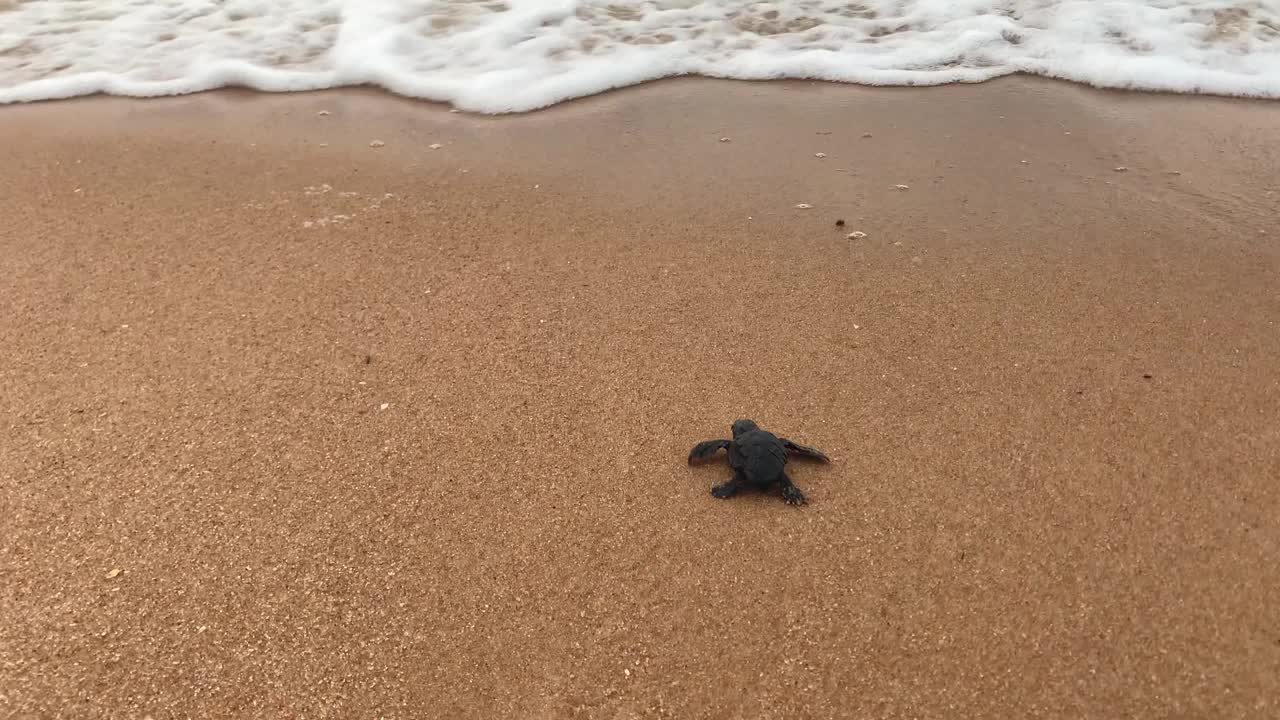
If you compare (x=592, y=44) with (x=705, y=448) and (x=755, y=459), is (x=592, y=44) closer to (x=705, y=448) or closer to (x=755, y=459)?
(x=705, y=448)

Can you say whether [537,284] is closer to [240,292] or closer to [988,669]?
[240,292]

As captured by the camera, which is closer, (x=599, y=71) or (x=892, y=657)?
(x=892, y=657)

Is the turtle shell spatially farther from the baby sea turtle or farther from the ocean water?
the ocean water

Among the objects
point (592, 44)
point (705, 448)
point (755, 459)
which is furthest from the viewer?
point (592, 44)

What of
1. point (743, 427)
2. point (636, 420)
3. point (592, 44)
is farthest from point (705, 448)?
point (592, 44)

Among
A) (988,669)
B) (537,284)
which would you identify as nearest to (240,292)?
(537,284)

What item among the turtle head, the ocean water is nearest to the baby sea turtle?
the turtle head

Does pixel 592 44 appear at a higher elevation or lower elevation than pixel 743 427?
higher
